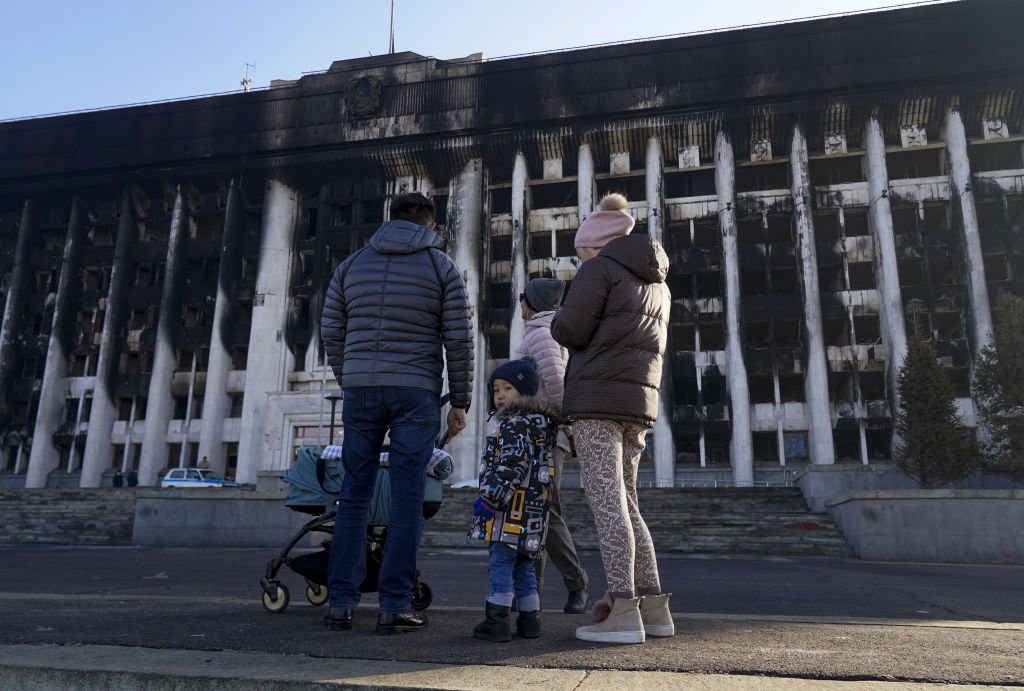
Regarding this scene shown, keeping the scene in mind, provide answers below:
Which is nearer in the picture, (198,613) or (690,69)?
(198,613)

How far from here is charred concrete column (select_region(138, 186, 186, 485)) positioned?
4438cm

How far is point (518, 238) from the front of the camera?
43094 mm

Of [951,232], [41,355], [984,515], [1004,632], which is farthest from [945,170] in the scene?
[41,355]

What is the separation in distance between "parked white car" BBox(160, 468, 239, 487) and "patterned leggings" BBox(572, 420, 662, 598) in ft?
111

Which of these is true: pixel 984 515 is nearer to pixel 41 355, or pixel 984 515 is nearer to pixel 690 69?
pixel 690 69

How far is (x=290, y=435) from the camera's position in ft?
140

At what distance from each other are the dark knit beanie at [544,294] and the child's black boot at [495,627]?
7.37ft

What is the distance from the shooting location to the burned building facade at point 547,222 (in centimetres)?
3828

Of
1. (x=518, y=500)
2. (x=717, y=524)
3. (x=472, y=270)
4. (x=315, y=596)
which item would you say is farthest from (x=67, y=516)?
(x=518, y=500)

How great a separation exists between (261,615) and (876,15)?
44.9m

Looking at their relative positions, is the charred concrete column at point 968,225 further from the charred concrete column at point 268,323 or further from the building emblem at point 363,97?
the charred concrete column at point 268,323

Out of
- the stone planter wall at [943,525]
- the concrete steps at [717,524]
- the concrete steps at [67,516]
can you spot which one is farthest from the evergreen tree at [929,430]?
the concrete steps at [67,516]

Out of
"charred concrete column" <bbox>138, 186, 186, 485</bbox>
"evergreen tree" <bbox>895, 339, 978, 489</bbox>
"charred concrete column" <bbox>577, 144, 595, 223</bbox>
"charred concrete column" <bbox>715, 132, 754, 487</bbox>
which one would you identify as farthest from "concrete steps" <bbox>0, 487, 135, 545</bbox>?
"charred concrete column" <bbox>577, 144, 595, 223</bbox>

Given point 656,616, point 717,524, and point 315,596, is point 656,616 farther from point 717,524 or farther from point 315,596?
point 717,524
